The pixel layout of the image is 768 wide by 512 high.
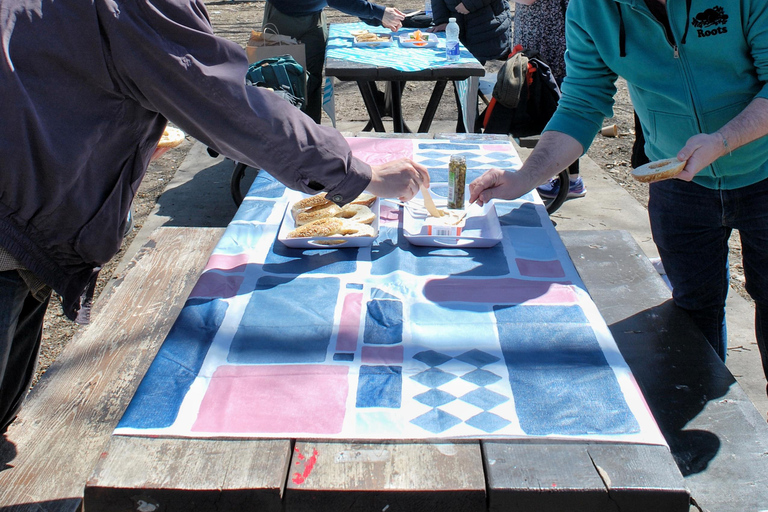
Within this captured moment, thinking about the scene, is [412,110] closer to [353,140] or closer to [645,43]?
[353,140]

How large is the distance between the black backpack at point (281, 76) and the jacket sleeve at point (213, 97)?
2578mm

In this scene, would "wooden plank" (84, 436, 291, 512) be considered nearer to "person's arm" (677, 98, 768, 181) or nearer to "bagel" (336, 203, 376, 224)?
"bagel" (336, 203, 376, 224)

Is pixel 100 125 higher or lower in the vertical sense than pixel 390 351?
higher

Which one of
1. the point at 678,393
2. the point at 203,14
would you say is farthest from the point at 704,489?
the point at 203,14

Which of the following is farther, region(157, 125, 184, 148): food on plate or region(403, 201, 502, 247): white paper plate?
region(157, 125, 184, 148): food on plate

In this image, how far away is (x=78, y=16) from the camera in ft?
3.70

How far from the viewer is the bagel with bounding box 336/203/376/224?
192 centimetres

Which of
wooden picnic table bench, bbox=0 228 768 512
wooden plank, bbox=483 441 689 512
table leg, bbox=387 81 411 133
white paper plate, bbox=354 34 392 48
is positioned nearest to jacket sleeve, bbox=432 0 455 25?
white paper plate, bbox=354 34 392 48

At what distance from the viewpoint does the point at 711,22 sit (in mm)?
1601

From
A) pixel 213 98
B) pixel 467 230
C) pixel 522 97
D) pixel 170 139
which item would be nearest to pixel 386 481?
pixel 213 98

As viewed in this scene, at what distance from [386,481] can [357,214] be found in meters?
1.01

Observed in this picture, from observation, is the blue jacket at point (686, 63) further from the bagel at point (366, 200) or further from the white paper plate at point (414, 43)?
the white paper plate at point (414, 43)

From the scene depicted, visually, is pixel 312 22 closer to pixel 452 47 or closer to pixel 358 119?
A: pixel 452 47

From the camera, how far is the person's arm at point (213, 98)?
1162 millimetres
